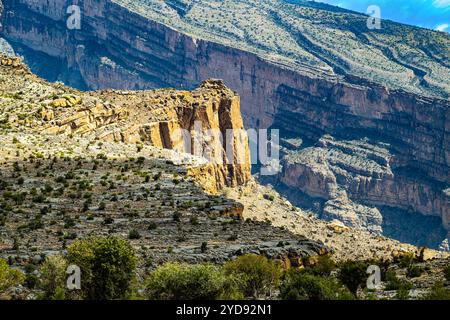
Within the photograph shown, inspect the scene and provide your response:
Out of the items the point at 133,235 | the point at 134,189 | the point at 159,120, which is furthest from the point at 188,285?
the point at 159,120

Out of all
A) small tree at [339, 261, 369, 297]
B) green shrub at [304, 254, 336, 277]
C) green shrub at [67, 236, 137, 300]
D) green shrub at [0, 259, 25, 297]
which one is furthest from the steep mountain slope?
small tree at [339, 261, 369, 297]

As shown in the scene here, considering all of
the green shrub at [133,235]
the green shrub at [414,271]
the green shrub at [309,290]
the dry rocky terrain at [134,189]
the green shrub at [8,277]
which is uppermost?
the dry rocky terrain at [134,189]

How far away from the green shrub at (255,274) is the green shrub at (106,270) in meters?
4.76

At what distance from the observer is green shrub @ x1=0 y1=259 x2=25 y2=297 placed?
110 ft

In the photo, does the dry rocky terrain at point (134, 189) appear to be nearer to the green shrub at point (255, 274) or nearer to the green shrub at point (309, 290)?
the green shrub at point (255, 274)

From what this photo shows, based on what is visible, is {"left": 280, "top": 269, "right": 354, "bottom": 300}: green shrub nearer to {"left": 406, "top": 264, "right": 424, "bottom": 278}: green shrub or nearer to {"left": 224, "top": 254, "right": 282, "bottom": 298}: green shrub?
{"left": 224, "top": 254, "right": 282, "bottom": 298}: green shrub

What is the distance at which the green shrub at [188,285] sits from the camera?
3231 centimetres

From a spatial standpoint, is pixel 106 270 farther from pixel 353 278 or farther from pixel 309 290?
pixel 353 278

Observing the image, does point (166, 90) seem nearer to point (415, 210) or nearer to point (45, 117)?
point (45, 117)

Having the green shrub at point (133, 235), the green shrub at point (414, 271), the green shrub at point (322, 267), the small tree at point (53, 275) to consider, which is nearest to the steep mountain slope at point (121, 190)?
the green shrub at point (133, 235)

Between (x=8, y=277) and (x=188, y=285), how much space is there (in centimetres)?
767

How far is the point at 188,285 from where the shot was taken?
3241cm

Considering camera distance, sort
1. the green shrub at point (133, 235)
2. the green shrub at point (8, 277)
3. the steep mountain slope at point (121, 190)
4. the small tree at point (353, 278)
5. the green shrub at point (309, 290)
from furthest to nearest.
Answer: the green shrub at point (133, 235), the steep mountain slope at point (121, 190), the small tree at point (353, 278), the green shrub at point (8, 277), the green shrub at point (309, 290)
